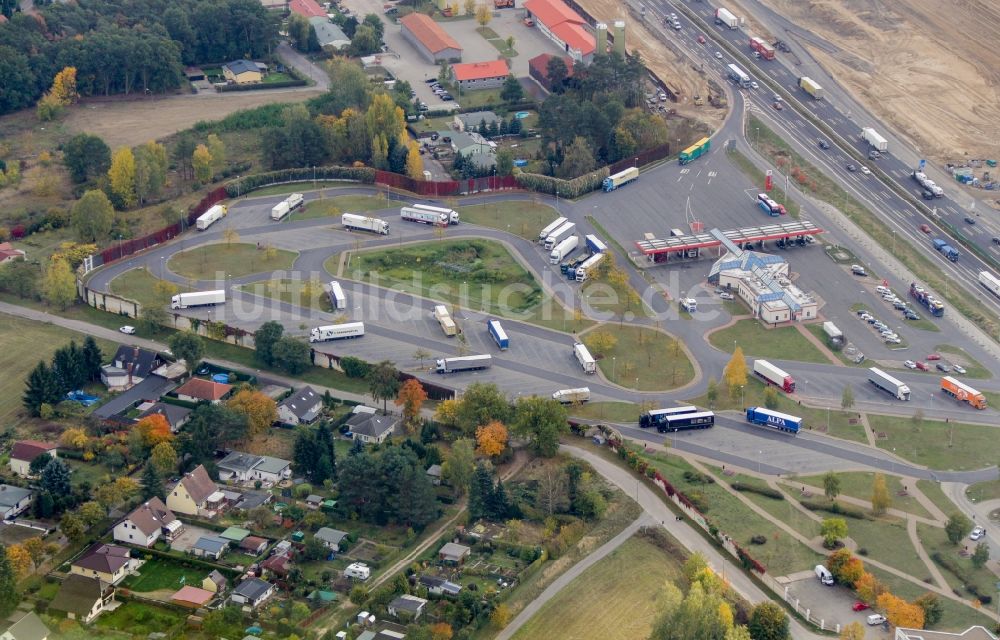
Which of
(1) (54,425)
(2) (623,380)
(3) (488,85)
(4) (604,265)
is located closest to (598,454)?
(2) (623,380)

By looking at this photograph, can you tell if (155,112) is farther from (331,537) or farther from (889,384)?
(889,384)

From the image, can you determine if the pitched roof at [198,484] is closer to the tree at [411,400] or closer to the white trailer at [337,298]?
the tree at [411,400]

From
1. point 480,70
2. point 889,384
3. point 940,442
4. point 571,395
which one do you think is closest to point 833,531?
point 940,442

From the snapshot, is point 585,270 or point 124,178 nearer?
point 585,270

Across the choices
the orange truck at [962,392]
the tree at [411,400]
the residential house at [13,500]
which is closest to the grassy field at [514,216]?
the tree at [411,400]

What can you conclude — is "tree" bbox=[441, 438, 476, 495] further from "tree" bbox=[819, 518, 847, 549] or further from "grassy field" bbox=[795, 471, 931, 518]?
"tree" bbox=[819, 518, 847, 549]

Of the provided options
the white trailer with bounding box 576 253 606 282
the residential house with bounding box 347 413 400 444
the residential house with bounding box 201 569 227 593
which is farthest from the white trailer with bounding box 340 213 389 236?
the residential house with bounding box 201 569 227 593

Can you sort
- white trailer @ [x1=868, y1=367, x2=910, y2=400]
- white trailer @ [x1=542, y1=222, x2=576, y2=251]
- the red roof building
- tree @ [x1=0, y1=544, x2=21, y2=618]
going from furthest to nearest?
the red roof building
white trailer @ [x1=542, y1=222, x2=576, y2=251]
white trailer @ [x1=868, y1=367, x2=910, y2=400]
tree @ [x1=0, y1=544, x2=21, y2=618]

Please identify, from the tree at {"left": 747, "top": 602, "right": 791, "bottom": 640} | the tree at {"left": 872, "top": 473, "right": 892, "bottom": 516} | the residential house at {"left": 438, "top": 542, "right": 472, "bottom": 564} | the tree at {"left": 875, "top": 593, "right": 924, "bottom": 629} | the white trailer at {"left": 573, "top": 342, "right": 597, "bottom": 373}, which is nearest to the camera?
the tree at {"left": 747, "top": 602, "right": 791, "bottom": 640}
